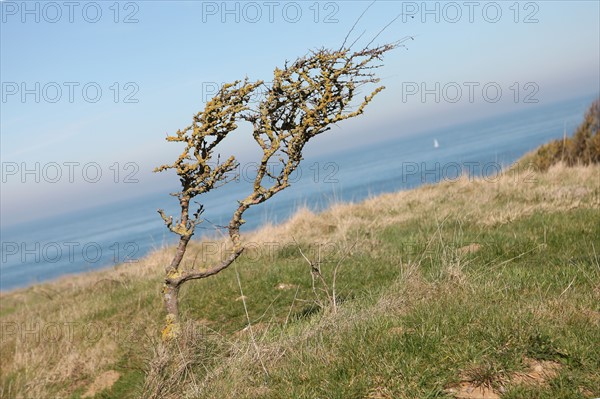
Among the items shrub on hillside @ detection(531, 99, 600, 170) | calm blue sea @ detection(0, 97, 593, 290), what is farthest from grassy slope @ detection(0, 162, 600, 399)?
shrub on hillside @ detection(531, 99, 600, 170)

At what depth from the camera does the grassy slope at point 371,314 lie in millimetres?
4820

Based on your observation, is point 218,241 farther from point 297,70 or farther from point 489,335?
point 489,335

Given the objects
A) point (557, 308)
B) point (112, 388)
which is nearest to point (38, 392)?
point (112, 388)

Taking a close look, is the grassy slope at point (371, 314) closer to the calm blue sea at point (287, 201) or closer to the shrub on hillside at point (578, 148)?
the calm blue sea at point (287, 201)

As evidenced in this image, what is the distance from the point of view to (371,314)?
6000mm

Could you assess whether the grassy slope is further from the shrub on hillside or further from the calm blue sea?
the shrub on hillside

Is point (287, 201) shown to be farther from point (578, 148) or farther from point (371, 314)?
point (371, 314)

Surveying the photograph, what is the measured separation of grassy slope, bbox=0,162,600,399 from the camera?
15.8 feet

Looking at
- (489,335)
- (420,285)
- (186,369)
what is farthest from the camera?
(420,285)

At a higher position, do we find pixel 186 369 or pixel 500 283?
pixel 500 283

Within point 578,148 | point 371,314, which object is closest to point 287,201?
point 578,148

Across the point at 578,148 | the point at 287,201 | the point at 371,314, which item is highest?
the point at 578,148

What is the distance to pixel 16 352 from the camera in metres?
10.2

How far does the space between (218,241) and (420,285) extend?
349 inches
